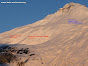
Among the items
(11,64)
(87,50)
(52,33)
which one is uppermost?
(52,33)

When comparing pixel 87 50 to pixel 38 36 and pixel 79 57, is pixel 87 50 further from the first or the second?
pixel 38 36

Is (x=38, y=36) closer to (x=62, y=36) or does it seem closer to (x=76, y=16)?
(x=62, y=36)

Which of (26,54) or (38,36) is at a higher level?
(38,36)

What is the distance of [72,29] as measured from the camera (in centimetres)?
3189

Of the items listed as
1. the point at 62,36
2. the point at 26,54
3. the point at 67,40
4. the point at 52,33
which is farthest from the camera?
the point at 52,33

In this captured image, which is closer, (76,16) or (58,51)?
(58,51)

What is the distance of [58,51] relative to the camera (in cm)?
2438

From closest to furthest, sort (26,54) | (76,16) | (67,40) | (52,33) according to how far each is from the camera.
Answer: (26,54) < (67,40) < (52,33) < (76,16)

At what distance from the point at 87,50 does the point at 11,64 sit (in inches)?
405

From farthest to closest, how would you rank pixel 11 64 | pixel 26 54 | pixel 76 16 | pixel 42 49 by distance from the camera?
pixel 76 16
pixel 42 49
pixel 26 54
pixel 11 64

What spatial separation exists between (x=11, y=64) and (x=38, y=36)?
1262 cm

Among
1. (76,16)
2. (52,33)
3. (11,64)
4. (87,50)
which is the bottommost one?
(11,64)

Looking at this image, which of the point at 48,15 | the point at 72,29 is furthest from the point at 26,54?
the point at 48,15

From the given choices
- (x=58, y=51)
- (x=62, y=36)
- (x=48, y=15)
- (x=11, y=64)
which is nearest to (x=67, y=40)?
(x=62, y=36)
